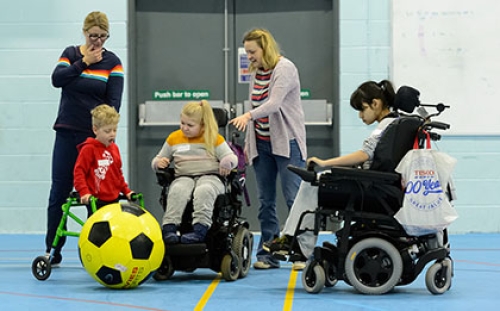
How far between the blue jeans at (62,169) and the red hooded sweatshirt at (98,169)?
0.20m

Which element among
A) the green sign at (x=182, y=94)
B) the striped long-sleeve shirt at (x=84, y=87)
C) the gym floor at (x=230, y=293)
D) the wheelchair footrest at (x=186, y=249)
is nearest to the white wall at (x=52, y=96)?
the green sign at (x=182, y=94)

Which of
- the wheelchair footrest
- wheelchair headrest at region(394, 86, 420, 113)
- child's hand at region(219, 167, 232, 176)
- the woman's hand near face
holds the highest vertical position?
the woman's hand near face

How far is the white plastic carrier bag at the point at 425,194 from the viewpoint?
3.78m

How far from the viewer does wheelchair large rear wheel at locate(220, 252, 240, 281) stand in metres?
4.25

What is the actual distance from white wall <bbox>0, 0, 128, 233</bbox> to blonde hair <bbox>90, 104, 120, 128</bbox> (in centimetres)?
231

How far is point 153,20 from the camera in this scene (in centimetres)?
677

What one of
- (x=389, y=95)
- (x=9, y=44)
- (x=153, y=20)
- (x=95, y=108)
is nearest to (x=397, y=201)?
(x=389, y=95)

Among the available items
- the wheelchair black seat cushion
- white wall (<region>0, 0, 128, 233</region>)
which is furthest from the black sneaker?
white wall (<region>0, 0, 128, 233</region>)

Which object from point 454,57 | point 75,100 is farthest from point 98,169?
point 454,57

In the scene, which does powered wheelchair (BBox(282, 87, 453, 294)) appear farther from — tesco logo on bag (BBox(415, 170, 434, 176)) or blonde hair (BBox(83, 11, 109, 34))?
blonde hair (BBox(83, 11, 109, 34))

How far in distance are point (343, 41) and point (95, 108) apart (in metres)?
2.72

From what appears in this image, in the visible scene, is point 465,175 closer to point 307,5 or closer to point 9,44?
point 307,5

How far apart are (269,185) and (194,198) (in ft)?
2.30

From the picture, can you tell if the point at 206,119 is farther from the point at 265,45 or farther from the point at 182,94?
the point at 182,94
